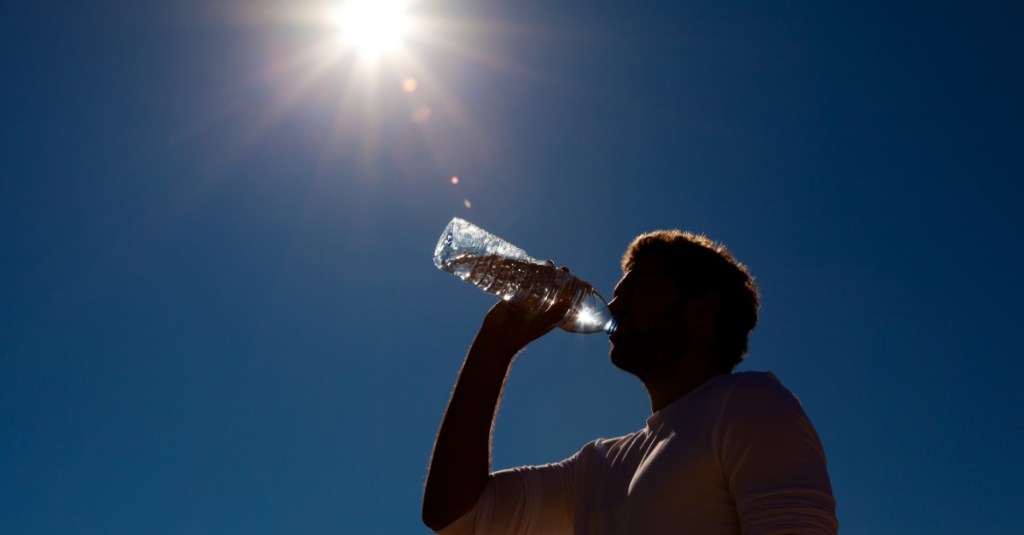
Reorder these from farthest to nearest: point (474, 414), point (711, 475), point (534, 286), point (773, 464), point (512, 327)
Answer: point (534, 286)
point (512, 327)
point (474, 414)
point (711, 475)
point (773, 464)

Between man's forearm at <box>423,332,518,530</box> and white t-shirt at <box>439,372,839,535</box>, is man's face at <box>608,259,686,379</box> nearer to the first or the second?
white t-shirt at <box>439,372,839,535</box>

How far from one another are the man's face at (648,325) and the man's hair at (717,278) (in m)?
0.09

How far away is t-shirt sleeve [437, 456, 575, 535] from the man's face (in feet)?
1.56

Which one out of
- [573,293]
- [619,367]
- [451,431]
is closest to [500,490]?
[451,431]

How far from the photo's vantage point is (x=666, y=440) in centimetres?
236

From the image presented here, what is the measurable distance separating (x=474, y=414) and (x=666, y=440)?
2.63ft

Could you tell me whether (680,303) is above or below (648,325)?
above

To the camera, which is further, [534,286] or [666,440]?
[534,286]

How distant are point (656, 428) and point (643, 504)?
0.39 m

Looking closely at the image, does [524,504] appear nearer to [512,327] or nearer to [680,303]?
[512,327]

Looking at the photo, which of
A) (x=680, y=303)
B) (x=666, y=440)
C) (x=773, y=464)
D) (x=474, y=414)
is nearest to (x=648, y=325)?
(x=680, y=303)

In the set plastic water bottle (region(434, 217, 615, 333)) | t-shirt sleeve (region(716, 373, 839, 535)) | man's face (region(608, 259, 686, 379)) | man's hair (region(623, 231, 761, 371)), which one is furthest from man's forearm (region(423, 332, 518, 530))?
t-shirt sleeve (region(716, 373, 839, 535))

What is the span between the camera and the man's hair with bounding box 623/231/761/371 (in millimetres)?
3027

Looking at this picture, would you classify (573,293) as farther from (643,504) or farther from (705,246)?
(643,504)
